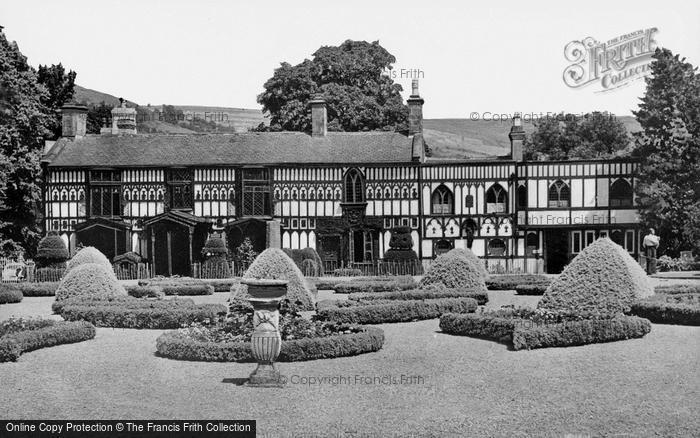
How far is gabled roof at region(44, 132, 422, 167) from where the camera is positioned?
161 ft

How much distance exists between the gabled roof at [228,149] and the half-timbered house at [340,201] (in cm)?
10

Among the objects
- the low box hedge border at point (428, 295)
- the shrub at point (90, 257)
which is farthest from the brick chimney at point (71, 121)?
the low box hedge border at point (428, 295)

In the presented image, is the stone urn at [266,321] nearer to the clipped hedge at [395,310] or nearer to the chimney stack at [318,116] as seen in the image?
the clipped hedge at [395,310]

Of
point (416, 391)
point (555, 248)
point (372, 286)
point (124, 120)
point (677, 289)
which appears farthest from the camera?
point (124, 120)

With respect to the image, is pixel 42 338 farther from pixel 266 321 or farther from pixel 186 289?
pixel 186 289

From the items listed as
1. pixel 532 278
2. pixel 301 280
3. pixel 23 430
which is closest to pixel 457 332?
pixel 301 280

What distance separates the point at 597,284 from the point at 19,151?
32.5 metres

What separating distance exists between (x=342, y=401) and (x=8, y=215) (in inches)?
1450

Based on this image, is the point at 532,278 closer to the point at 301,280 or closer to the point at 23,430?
the point at 301,280

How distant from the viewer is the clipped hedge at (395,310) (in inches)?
899

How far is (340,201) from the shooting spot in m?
48.6

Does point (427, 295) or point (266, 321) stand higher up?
point (266, 321)

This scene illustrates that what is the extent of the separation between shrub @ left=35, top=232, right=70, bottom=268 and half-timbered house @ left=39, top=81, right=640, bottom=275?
7.44 meters

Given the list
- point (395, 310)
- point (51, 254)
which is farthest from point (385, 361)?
point (51, 254)
